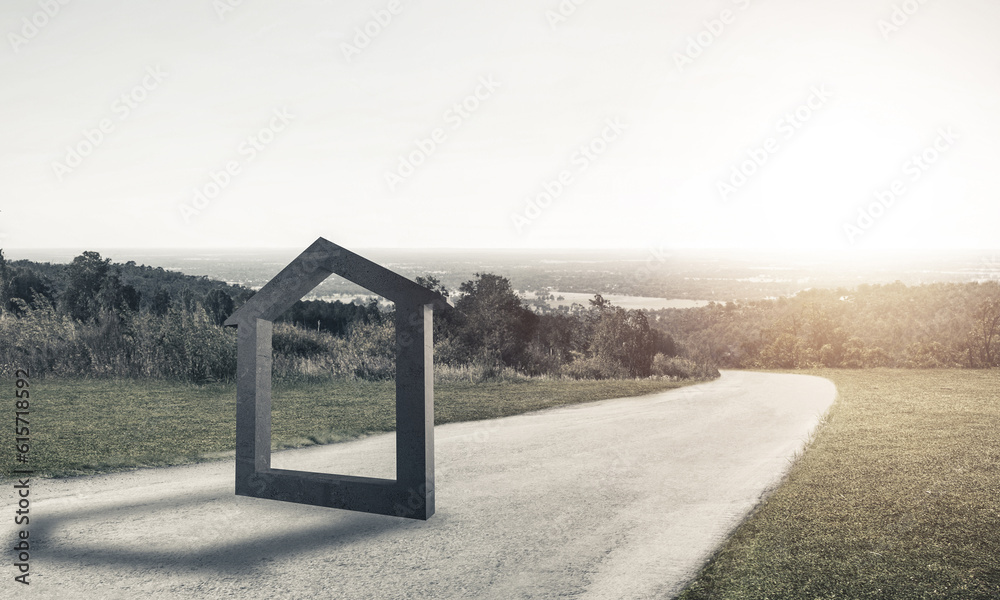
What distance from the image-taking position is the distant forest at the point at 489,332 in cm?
1353

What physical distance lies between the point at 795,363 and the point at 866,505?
22519 mm

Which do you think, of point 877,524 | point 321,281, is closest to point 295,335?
point 321,281

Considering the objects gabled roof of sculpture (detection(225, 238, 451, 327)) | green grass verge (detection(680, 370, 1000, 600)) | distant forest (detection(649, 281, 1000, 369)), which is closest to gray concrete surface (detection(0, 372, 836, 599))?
green grass verge (detection(680, 370, 1000, 600))

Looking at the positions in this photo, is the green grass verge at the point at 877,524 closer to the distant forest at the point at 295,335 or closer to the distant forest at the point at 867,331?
the distant forest at the point at 295,335

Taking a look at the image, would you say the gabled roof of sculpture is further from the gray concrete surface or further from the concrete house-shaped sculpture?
the gray concrete surface

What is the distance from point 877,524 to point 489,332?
1668 centimetres

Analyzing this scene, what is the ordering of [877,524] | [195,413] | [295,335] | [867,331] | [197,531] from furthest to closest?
[867,331] → [295,335] → [195,413] → [877,524] → [197,531]

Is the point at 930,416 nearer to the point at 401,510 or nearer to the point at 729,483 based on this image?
the point at 729,483

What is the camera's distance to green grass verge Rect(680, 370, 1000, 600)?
4086 millimetres

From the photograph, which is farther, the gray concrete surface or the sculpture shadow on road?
the sculpture shadow on road

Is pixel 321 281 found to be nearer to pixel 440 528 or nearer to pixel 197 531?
pixel 197 531

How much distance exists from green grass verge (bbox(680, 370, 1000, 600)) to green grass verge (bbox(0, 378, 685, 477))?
521cm

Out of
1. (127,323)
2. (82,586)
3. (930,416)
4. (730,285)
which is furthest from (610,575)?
(730,285)

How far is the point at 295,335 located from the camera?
55.8 feet
